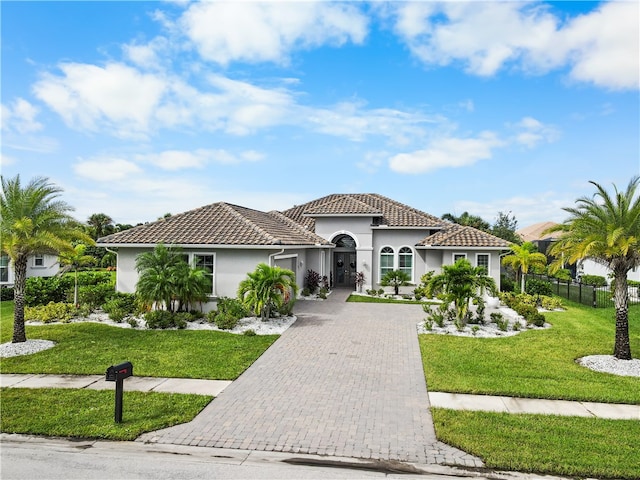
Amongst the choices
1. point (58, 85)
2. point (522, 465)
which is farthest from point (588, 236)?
point (58, 85)

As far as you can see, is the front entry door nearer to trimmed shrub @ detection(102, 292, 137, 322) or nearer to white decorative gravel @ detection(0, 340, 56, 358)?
trimmed shrub @ detection(102, 292, 137, 322)

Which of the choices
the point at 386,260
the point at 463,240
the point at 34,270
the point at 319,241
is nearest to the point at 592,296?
the point at 463,240

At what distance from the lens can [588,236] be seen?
11188 mm

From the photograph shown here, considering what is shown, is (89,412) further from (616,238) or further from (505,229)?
(505,229)

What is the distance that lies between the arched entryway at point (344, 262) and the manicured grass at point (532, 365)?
1419 cm

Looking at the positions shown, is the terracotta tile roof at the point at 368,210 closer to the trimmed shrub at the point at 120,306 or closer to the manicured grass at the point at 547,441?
the trimmed shrub at the point at 120,306

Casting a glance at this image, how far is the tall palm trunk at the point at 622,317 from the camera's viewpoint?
36.7 feet

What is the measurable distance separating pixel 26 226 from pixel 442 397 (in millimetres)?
12188

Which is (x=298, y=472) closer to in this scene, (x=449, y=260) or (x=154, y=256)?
(x=154, y=256)

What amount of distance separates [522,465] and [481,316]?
1115 centimetres

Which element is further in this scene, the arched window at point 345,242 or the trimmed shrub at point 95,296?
the arched window at point 345,242

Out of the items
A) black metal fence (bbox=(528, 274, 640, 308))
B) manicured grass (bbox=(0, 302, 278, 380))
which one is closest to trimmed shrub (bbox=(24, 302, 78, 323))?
manicured grass (bbox=(0, 302, 278, 380))

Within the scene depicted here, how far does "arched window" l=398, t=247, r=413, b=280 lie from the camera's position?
84.3 ft

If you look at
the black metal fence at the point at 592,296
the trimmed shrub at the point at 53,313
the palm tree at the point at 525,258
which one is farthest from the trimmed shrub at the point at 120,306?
the black metal fence at the point at 592,296
